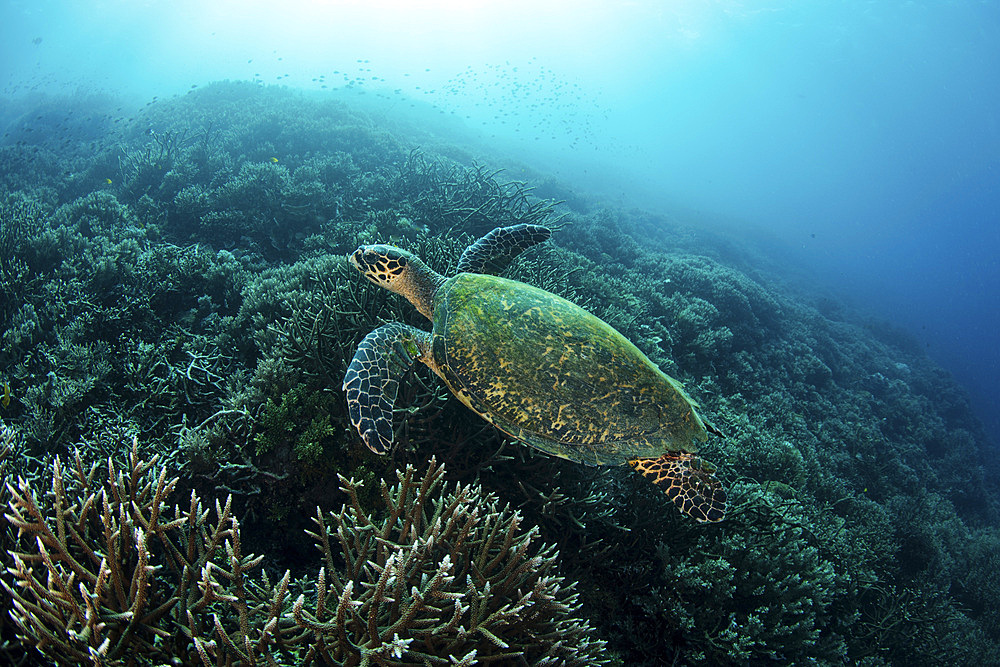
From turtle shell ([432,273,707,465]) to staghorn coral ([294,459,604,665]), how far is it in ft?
2.16

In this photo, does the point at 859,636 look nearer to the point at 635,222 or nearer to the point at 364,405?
the point at 364,405

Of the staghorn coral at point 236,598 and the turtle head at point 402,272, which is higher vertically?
the turtle head at point 402,272

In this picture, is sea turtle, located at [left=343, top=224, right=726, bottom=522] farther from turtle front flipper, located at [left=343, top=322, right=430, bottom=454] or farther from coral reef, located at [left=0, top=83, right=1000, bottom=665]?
coral reef, located at [left=0, top=83, right=1000, bottom=665]

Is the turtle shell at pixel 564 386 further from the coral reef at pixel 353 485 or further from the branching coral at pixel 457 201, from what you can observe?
the branching coral at pixel 457 201

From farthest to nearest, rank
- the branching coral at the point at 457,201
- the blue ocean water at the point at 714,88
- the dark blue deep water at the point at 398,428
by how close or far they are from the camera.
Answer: the blue ocean water at the point at 714,88
the branching coral at the point at 457,201
the dark blue deep water at the point at 398,428

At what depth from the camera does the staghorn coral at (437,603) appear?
4.93 ft

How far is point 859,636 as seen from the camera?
13.1 ft

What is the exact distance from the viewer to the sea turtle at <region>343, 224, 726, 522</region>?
8.34ft

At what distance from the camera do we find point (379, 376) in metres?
2.75

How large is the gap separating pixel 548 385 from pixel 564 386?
4.4 inches

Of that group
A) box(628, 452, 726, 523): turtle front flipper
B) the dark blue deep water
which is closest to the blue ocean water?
the dark blue deep water

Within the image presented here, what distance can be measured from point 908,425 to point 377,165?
699 inches

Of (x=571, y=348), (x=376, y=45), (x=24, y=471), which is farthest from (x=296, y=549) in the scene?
(x=376, y=45)

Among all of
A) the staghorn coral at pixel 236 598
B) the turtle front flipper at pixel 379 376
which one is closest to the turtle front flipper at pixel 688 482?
the staghorn coral at pixel 236 598
